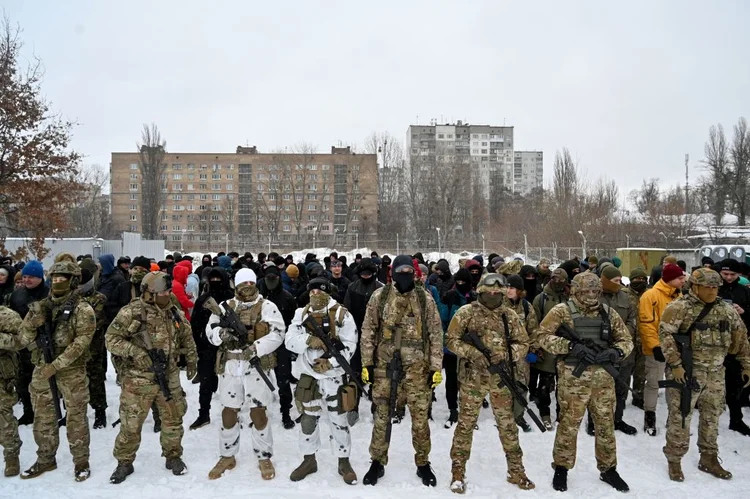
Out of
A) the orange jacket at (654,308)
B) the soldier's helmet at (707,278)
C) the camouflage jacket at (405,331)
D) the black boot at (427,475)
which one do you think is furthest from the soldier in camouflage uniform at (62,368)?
the orange jacket at (654,308)

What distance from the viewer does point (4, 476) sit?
15.8ft

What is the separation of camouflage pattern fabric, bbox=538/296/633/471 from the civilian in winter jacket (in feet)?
18.4

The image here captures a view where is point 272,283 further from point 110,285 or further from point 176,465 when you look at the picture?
point 110,285

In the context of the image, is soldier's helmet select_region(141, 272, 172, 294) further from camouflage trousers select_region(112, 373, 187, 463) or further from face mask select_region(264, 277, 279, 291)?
face mask select_region(264, 277, 279, 291)

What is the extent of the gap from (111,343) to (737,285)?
7379mm

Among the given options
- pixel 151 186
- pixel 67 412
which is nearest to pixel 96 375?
pixel 67 412

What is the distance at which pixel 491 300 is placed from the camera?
4562mm

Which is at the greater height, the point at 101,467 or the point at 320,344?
the point at 320,344

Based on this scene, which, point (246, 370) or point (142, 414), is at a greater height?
point (246, 370)

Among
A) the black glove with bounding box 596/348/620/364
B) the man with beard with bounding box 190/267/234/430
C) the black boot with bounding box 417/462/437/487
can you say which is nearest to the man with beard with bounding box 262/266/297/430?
the man with beard with bounding box 190/267/234/430

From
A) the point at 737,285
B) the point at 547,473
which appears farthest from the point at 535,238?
the point at 547,473

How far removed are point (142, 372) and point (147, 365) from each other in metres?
0.08

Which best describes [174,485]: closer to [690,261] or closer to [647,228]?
[690,261]

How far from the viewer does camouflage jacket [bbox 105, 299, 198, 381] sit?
15.2 ft
